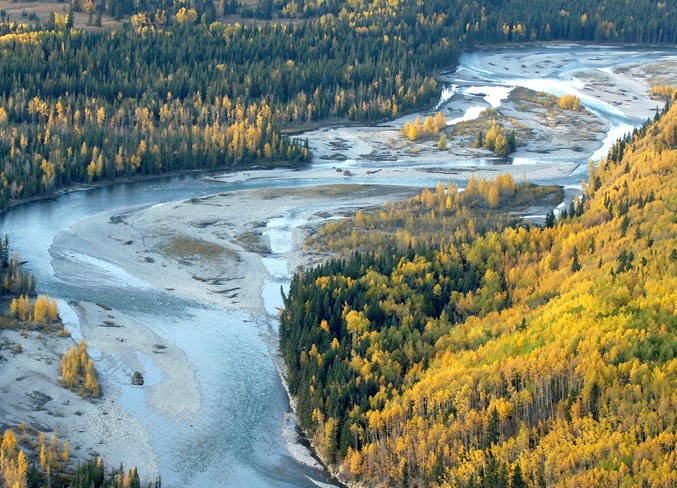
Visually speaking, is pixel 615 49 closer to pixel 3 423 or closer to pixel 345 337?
pixel 345 337

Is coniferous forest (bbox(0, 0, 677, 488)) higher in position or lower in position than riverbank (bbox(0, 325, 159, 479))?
higher

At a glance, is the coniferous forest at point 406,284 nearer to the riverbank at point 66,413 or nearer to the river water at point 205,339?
the riverbank at point 66,413

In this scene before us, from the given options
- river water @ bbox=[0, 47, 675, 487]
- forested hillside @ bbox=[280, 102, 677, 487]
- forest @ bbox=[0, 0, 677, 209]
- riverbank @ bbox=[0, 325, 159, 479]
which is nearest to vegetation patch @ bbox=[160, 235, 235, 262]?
river water @ bbox=[0, 47, 675, 487]

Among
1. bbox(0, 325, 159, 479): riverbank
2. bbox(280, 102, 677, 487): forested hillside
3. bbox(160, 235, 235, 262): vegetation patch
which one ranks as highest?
bbox(280, 102, 677, 487): forested hillside

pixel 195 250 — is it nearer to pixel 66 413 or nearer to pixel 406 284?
pixel 406 284

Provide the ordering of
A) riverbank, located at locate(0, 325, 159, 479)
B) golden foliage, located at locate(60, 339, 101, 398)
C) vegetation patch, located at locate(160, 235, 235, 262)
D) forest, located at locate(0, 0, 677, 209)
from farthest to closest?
1. forest, located at locate(0, 0, 677, 209)
2. vegetation patch, located at locate(160, 235, 235, 262)
3. golden foliage, located at locate(60, 339, 101, 398)
4. riverbank, located at locate(0, 325, 159, 479)

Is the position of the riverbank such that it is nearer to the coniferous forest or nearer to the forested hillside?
the coniferous forest
